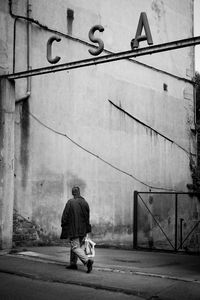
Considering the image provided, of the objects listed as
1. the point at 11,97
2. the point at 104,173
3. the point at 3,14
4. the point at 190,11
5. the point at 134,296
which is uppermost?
the point at 190,11

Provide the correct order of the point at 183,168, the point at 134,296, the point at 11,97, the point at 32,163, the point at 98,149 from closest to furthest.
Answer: the point at 134,296 < the point at 11,97 < the point at 32,163 < the point at 98,149 < the point at 183,168

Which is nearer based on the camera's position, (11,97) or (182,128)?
(11,97)

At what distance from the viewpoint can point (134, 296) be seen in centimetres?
715

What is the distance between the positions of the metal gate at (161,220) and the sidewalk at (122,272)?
14.9ft

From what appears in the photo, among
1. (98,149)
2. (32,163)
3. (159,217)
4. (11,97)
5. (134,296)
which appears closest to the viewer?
(134,296)

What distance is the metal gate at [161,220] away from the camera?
1695 centimetres

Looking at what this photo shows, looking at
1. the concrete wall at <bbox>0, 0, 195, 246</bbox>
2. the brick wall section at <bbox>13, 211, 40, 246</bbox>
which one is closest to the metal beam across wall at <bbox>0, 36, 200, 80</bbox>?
the concrete wall at <bbox>0, 0, 195, 246</bbox>

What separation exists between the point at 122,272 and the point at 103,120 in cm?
755

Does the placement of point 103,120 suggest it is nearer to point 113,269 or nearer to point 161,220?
point 161,220

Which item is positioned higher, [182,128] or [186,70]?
[186,70]

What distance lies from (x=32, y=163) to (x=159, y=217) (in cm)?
679

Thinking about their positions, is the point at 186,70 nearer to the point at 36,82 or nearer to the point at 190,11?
the point at 190,11

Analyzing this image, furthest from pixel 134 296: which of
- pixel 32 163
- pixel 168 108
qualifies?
pixel 168 108

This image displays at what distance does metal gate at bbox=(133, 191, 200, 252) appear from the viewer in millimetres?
16953
